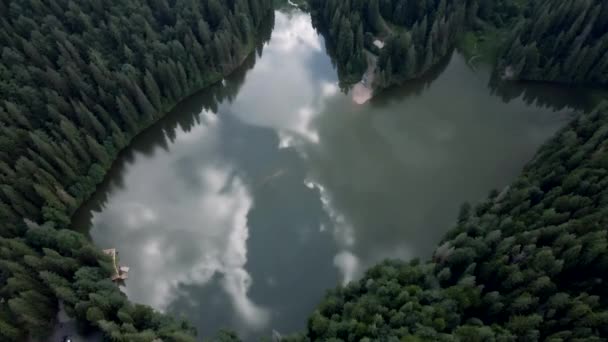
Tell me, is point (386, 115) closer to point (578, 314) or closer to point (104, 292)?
point (578, 314)

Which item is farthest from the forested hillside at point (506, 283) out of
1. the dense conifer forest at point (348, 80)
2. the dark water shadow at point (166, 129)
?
the dark water shadow at point (166, 129)

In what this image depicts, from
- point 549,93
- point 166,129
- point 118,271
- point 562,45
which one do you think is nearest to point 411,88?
point 549,93

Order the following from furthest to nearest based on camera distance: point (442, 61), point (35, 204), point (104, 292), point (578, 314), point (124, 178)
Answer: point (442, 61) → point (124, 178) → point (35, 204) → point (104, 292) → point (578, 314)

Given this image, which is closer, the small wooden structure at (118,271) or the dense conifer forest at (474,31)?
the small wooden structure at (118,271)

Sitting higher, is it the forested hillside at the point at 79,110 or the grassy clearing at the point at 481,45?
the grassy clearing at the point at 481,45

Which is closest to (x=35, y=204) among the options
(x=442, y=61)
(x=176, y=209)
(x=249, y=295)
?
(x=176, y=209)

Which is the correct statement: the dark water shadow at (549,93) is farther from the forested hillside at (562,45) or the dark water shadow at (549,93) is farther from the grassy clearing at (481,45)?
the grassy clearing at (481,45)
